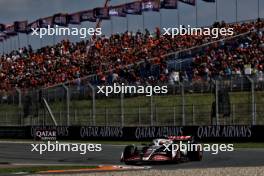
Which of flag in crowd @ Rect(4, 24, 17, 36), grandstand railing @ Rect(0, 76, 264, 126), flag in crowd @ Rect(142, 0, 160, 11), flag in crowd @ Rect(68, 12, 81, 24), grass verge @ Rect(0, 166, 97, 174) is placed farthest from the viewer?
flag in crowd @ Rect(4, 24, 17, 36)

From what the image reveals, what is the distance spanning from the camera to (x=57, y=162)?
20609 mm

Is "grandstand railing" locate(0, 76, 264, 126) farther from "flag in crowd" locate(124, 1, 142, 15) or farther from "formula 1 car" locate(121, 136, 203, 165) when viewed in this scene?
"flag in crowd" locate(124, 1, 142, 15)

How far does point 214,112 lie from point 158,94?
2.99 meters

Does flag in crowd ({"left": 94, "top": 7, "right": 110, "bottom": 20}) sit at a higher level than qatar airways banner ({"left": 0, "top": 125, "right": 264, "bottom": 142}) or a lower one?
higher

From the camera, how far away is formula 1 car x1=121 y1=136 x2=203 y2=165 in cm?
1856

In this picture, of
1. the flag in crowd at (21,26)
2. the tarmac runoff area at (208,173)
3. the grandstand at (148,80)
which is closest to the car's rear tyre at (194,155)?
the tarmac runoff area at (208,173)

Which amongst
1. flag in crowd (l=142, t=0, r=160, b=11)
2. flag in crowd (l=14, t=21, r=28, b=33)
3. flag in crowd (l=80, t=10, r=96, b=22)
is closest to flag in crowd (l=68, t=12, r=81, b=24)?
flag in crowd (l=80, t=10, r=96, b=22)

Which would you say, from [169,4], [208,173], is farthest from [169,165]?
[169,4]

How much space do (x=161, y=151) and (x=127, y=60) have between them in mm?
19727

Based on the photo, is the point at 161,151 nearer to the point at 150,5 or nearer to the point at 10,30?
the point at 150,5

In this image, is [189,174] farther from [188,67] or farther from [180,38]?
[180,38]

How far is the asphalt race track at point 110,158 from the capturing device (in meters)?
18.3

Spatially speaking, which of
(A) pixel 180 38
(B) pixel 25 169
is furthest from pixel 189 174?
(A) pixel 180 38

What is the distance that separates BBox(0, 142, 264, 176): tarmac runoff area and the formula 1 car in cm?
26
